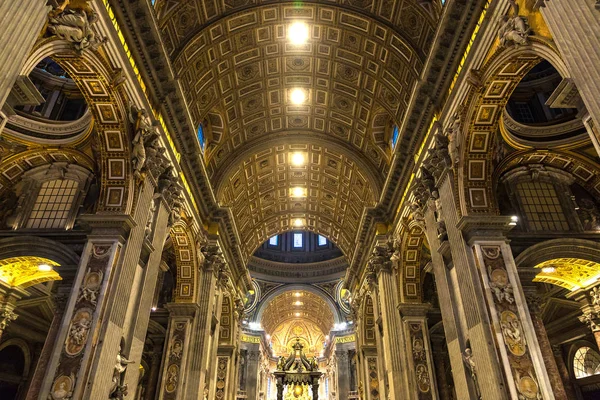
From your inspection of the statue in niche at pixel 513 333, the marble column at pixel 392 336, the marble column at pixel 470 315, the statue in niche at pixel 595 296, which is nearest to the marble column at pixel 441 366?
the marble column at pixel 392 336

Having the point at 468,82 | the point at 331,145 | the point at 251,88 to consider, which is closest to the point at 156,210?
the point at 251,88

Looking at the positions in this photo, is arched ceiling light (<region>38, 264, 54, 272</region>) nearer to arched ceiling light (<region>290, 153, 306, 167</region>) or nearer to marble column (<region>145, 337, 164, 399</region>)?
marble column (<region>145, 337, 164, 399</region>)

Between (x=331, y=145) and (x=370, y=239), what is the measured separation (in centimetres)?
506

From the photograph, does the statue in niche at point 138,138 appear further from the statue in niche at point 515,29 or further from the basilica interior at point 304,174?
the statue in niche at point 515,29

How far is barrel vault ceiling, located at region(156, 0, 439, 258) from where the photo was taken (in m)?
13.4

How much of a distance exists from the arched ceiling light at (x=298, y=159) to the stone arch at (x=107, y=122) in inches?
485

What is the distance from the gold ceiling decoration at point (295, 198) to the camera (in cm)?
2069

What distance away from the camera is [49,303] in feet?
53.1

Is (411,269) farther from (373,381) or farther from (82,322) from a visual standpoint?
(82,322)

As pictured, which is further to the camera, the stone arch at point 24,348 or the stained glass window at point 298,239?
the stained glass window at point 298,239

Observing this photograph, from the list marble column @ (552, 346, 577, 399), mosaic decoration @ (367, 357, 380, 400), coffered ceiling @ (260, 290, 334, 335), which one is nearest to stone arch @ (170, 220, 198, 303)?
mosaic decoration @ (367, 357, 380, 400)

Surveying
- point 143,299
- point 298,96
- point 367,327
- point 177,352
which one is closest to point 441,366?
point 367,327

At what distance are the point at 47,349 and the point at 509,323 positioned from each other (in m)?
11.9

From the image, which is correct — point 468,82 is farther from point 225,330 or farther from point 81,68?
point 225,330
